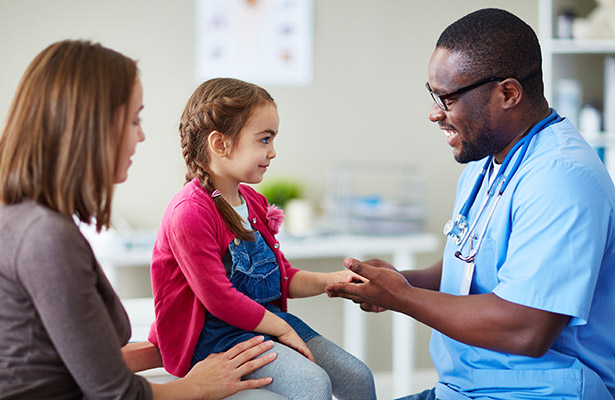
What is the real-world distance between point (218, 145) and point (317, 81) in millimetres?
1753

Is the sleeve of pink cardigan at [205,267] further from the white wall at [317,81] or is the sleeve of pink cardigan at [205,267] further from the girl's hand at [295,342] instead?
the white wall at [317,81]

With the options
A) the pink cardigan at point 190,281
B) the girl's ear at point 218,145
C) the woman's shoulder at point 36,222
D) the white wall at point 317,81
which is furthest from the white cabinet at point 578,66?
the woman's shoulder at point 36,222

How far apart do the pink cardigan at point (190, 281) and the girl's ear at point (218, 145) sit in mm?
96

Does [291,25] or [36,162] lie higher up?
[291,25]

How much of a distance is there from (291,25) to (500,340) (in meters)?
2.22

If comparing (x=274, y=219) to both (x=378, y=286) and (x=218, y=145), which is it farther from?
(x=378, y=286)

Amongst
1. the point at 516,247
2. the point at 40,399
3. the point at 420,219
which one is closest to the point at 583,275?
the point at 516,247

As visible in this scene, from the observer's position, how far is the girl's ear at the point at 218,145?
4.56 feet

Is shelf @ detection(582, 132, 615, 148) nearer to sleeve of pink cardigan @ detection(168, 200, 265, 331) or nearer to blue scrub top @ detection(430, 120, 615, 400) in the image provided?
blue scrub top @ detection(430, 120, 615, 400)

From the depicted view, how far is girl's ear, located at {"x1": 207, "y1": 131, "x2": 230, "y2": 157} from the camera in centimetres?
139

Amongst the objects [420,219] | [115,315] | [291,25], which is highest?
[291,25]

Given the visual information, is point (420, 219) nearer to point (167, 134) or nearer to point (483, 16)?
point (167, 134)

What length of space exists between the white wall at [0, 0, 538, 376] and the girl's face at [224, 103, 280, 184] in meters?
1.49

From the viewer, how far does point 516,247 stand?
1158 mm
